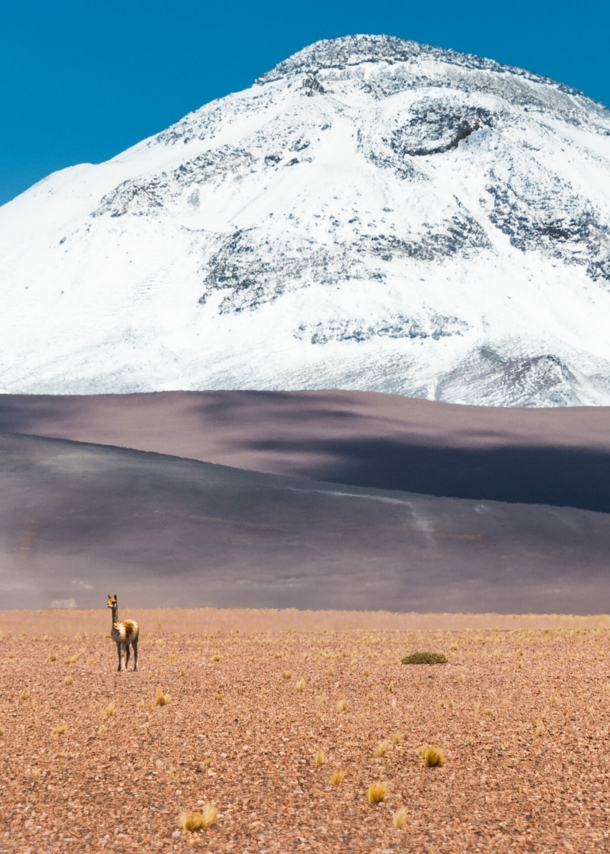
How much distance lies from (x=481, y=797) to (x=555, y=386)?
140177 mm

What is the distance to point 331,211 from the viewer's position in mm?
197625

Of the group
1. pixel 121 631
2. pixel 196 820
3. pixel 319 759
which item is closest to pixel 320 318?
pixel 121 631

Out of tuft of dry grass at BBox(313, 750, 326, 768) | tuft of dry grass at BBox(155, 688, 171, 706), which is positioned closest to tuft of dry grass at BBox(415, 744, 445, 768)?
tuft of dry grass at BBox(313, 750, 326, 768)

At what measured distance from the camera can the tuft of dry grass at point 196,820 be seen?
35.8 ft

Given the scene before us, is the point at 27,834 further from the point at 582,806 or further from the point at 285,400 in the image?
the point at 285,400

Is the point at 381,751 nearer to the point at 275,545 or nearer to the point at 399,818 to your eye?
the point at 399,818

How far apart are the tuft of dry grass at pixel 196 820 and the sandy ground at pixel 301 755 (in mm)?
114

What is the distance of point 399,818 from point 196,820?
2.30 meters

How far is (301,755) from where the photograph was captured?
1407 centimetres

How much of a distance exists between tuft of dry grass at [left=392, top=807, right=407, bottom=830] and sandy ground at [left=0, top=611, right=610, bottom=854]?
0.18 ft

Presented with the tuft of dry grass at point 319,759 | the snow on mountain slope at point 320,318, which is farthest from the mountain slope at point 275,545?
the snow on mountain slope at point 320,318

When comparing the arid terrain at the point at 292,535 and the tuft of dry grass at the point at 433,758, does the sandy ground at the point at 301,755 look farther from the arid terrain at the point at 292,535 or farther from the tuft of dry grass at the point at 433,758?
the arid terrain at the point at 292,535

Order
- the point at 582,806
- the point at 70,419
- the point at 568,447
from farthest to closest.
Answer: the point at 70,419 < the point at 568,447 < the point at 582,806

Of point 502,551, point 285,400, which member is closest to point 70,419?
point 285,400
